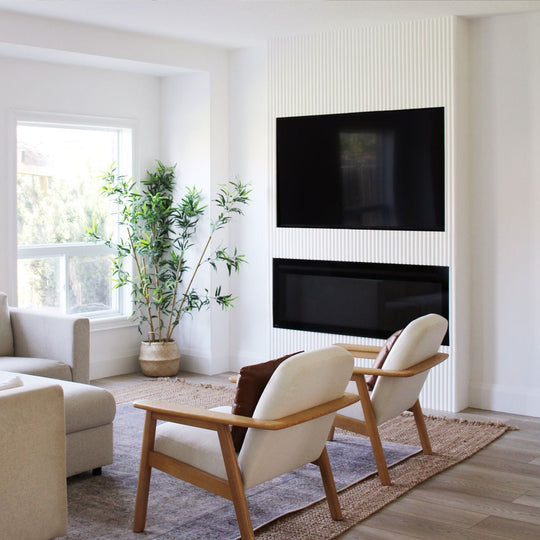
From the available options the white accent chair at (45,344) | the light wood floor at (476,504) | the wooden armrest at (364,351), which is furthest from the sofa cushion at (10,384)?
the wooden armrest at (364,351)

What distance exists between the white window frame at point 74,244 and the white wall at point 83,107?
0.4 inches

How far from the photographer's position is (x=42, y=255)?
244 inches

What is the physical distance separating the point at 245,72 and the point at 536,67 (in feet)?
7.68

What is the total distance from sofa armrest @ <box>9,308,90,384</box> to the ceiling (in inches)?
76.5

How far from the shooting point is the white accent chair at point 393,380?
398 cm

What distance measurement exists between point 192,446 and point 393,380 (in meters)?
1.20

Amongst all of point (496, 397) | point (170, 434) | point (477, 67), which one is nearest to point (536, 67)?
point (477, 67)

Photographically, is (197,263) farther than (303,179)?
Yes

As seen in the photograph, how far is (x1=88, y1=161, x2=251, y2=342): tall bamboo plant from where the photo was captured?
6.47 meters

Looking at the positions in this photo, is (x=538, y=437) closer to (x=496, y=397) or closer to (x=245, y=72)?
(x=496, y=397)

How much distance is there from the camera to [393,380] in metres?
4.04

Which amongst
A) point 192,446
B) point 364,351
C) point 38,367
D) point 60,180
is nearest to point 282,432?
point 192,446

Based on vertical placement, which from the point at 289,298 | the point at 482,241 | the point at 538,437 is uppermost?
the point at 482,241

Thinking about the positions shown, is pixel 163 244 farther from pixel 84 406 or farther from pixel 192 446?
pixel 192 446
